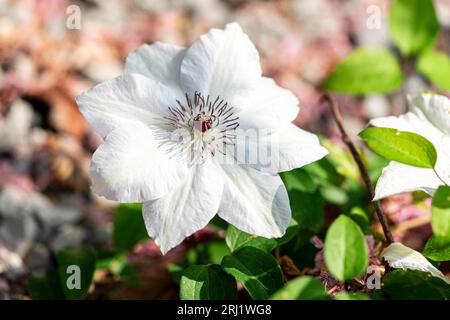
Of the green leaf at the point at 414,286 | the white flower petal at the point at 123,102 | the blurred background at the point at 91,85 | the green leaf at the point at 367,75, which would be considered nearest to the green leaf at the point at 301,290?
the green leaf at the point at 414,286

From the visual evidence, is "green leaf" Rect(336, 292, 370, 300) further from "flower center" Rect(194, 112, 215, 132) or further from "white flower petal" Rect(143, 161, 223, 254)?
"flower center" Rect(194, 112, 215, 132)

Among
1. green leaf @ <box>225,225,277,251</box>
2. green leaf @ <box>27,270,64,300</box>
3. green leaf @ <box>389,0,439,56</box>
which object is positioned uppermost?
green leaf @ <box>389,0,439,56</box>

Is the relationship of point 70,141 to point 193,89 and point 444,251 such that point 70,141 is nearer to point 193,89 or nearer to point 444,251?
point 193,89

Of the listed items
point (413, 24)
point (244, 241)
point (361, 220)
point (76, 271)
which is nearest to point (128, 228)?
point (76, 271)

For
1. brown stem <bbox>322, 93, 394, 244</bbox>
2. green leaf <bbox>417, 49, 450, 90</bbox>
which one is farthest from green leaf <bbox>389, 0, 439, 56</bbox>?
brown stem <bbox>322, 93, 394, 244</bbox>

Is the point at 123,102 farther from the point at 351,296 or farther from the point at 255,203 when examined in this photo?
the point at 351,296
